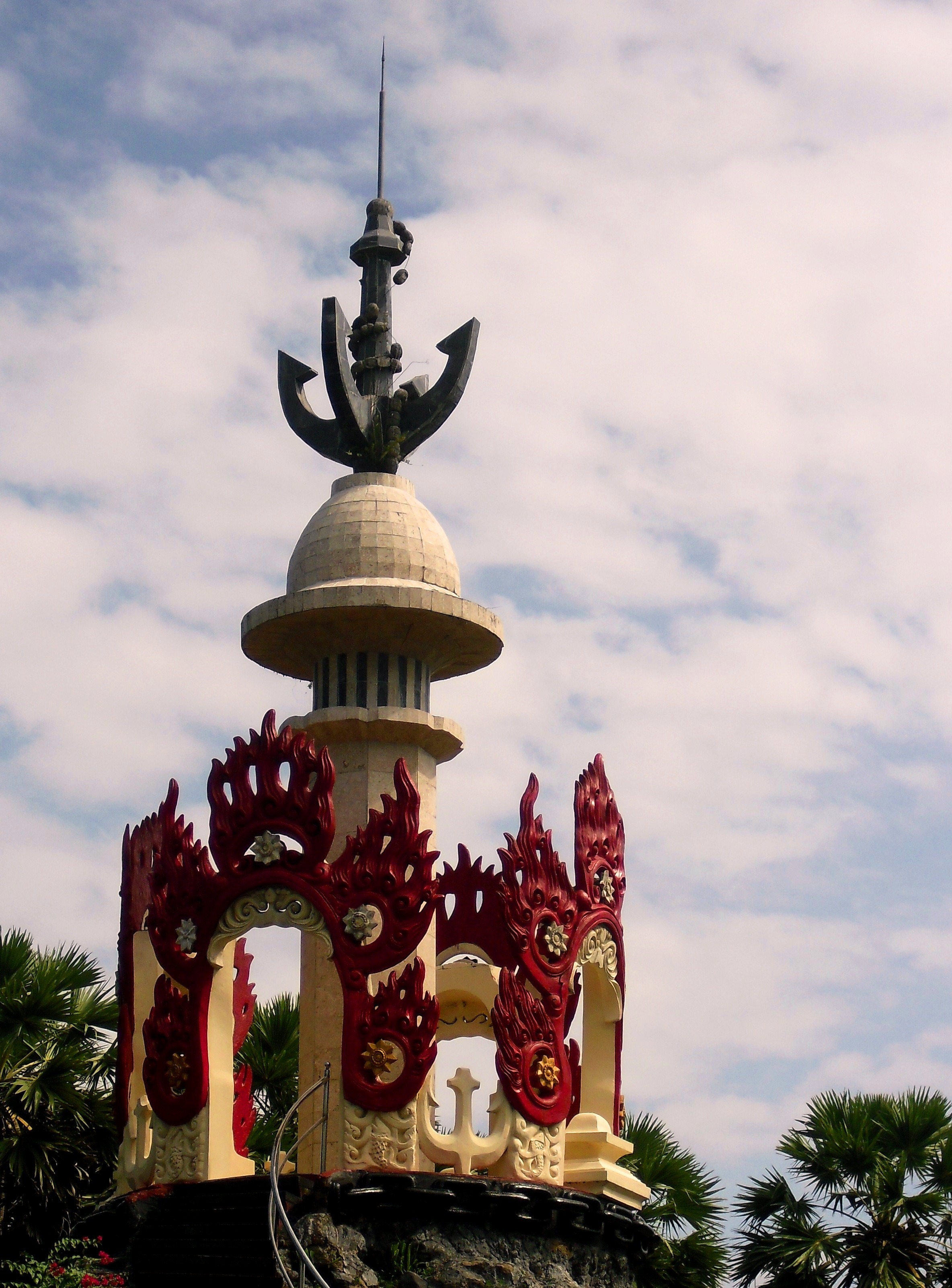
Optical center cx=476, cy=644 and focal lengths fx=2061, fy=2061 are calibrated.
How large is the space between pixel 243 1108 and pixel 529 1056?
4778 mm

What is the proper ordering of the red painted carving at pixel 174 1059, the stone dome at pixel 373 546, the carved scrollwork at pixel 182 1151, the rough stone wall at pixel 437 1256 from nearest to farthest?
the rough stone wall at pixel 437 1256 → the carved scrollwork at pixel 182 1151 → the red painted carving at pixel 174 1059 → the stone dome at pixel 373 546

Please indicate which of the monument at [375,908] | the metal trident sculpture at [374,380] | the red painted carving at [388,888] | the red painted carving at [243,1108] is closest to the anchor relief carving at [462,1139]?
the monument at [375,908]

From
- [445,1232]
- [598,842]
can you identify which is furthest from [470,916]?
[445,1232]

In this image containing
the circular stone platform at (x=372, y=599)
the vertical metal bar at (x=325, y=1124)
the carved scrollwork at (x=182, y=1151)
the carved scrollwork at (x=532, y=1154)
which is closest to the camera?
the vertical metal bar at (x=325, y=1124)

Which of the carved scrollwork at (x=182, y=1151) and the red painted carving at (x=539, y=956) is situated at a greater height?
the red painted carving at (x=539, y=956)

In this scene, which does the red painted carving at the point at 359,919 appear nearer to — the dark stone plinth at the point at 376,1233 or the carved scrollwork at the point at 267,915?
the carved scrollwork at the point at 267,915

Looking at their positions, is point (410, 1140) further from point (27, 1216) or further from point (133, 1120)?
point (27, 1216)

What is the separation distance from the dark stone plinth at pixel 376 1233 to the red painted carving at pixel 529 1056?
Result: 84 centimetres

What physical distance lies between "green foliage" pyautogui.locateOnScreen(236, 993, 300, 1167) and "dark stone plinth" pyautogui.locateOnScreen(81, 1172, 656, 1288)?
464cm

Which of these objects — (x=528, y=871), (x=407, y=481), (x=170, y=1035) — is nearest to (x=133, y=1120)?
(x=170, y=1035)

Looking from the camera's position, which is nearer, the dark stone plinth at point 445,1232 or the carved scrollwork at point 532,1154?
the dark stone plinth at point 445,1232

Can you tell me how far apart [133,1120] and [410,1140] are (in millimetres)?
3380

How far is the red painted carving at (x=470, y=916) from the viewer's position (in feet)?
75.0

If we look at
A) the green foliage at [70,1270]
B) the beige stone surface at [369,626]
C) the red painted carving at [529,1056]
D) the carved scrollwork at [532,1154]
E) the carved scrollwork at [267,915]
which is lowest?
the green foliage at [70,1270]
